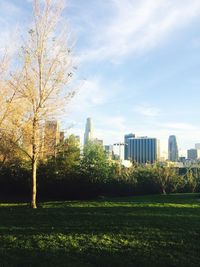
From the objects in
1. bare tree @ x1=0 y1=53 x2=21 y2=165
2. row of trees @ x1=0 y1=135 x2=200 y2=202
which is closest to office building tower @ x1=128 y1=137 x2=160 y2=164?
row of trees @ x1=0 y1=135 x2=200 y2=202

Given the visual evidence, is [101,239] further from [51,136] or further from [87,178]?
[87,178]

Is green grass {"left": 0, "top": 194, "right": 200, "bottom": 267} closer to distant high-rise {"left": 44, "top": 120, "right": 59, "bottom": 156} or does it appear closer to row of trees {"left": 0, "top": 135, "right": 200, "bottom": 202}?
distant high-rise {"left": 44, "top": 120, "right": 59, "bottom": 156}

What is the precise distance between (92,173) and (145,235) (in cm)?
1167

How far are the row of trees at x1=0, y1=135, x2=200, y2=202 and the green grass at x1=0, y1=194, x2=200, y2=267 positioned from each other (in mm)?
8364

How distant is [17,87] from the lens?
1184 cm

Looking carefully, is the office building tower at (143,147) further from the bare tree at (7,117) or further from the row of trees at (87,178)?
the bare tree at (7,117)

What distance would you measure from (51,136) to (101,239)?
18.7 feet

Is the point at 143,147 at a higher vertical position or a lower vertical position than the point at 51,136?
higher

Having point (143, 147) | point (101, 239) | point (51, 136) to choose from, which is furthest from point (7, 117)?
point (143, 147)

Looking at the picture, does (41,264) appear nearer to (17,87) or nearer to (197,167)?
(17,87)

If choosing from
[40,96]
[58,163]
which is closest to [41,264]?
[40,96]

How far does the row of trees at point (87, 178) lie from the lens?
60.0 feet

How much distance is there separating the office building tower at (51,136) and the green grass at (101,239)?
9.14 feet

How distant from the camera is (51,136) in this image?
39.4 ft
